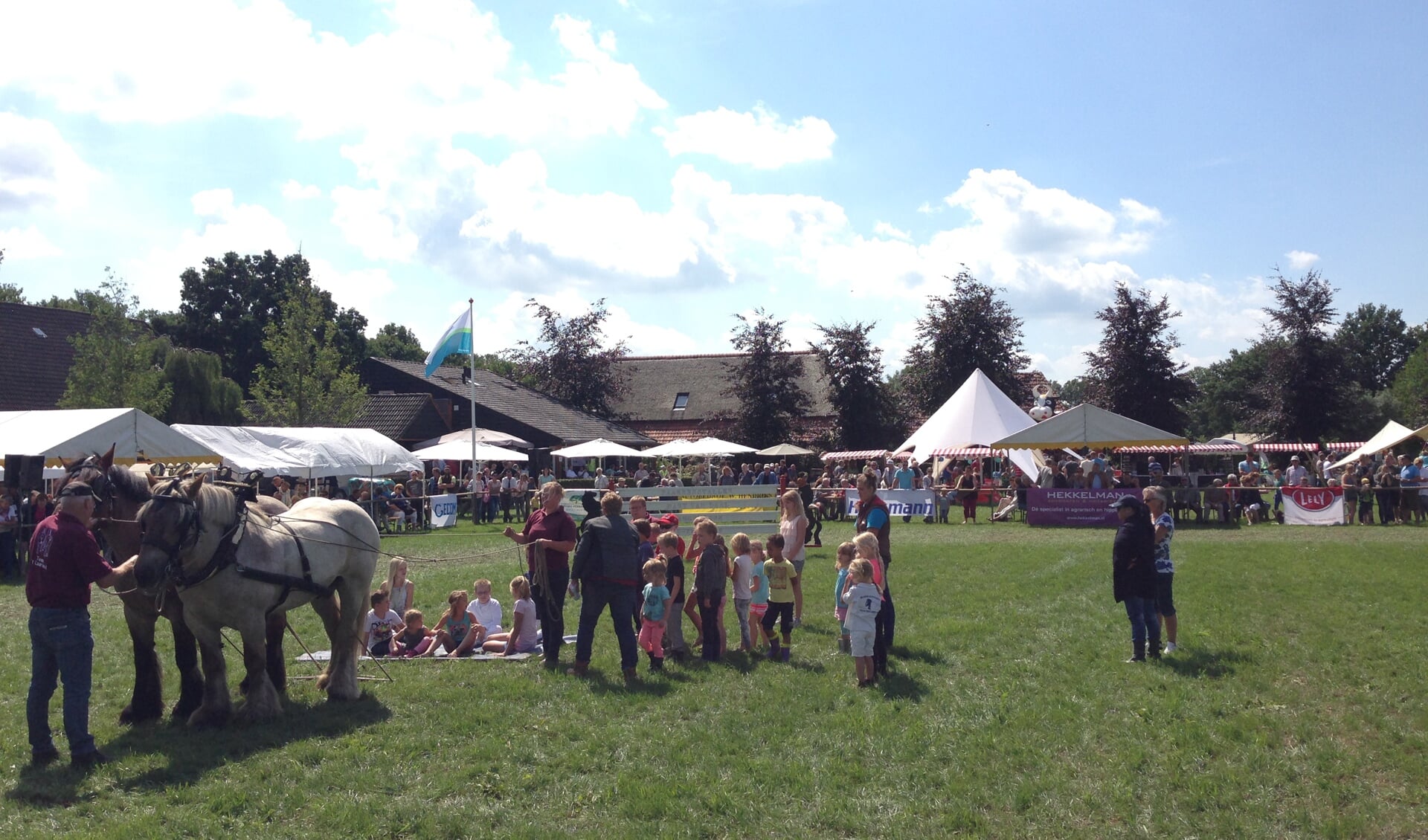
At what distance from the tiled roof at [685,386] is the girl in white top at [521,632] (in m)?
44.6

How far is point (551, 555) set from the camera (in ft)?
33.3

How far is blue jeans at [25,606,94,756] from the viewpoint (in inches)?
275

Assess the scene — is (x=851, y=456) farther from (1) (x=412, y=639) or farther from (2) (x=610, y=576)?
(2) (x=610, y=576)

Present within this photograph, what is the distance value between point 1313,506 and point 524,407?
34601mm

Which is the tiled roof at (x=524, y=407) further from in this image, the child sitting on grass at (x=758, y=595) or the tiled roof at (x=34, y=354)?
the child sitting on grass at (x=758, y=595)

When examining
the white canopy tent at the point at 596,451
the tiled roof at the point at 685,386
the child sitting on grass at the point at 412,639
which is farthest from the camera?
the tiled roof at the point at 685,386

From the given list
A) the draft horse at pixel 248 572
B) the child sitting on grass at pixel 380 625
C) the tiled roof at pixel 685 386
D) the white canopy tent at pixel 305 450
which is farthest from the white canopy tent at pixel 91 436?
the tiled roof at pixel 685 386

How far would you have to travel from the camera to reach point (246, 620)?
7840 millimetres

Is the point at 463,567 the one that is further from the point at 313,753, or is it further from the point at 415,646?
the point at 313,753

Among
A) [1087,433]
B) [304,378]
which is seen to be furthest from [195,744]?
[304,378]

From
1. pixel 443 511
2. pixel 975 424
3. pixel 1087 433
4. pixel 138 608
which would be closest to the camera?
pixel 138 608

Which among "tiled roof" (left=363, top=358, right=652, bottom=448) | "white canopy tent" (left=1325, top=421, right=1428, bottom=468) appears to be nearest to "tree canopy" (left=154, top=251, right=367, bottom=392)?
"tiled roof" (left=363, top=358, right=652, bottom=448)

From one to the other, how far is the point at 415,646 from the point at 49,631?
4440 mm

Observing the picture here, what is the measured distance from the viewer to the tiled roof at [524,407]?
160 feet
